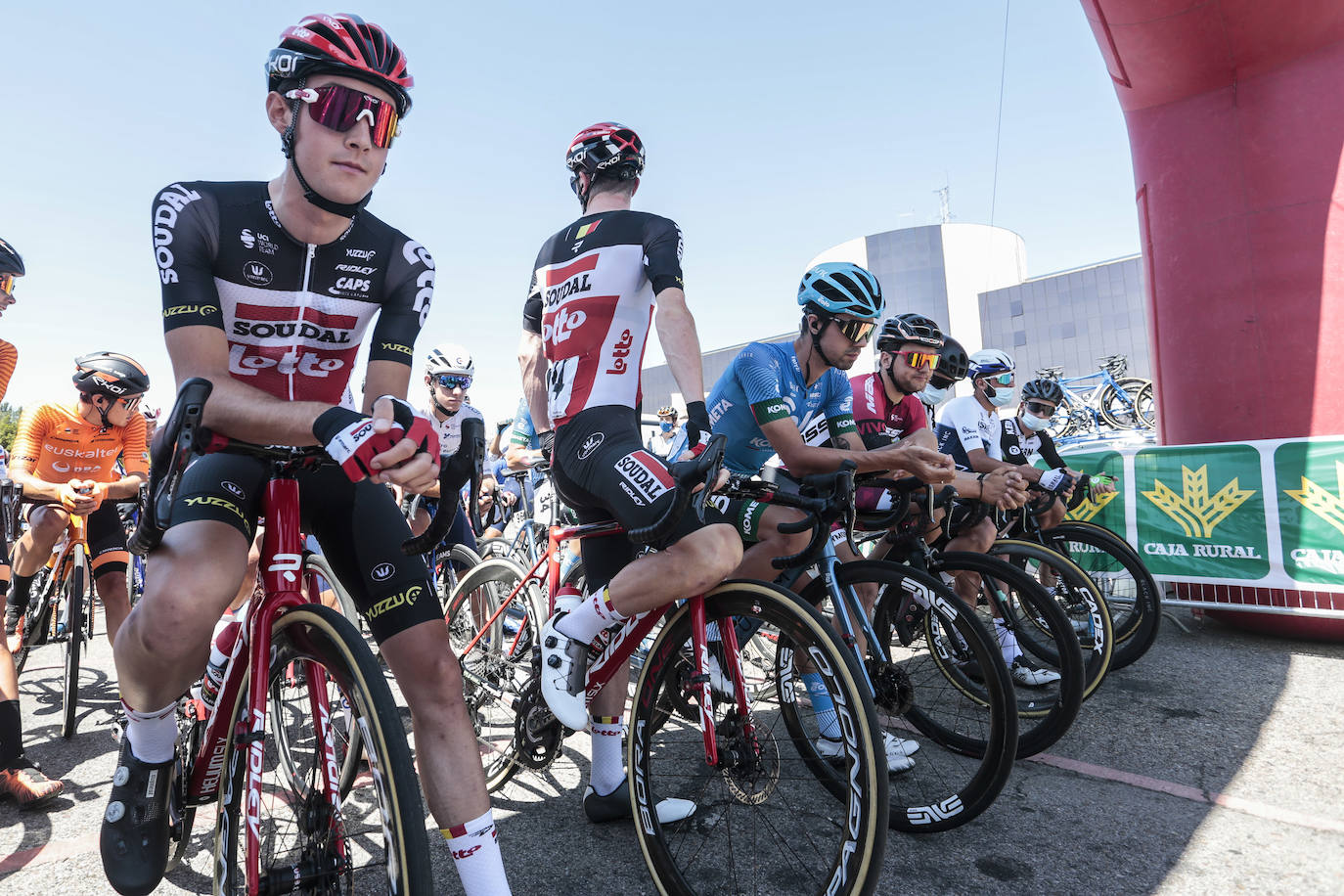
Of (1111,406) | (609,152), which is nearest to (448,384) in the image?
(609,152)

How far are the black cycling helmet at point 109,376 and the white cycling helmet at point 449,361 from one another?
2.02m

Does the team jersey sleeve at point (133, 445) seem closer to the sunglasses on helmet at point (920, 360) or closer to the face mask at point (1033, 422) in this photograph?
the sunglasses on helmet at point (920, 360)

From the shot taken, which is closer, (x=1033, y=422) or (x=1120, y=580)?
(x=1120, y=580)

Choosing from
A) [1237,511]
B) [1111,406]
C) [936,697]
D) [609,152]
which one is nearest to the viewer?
[609,152]

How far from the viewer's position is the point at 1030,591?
3441 mm

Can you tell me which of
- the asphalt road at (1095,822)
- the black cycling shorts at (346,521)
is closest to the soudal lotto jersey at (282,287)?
the black cycling shorts at (346,521)

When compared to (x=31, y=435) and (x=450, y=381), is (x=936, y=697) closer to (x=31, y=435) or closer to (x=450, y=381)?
(x=450, y=381)

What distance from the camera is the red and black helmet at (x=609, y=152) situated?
3.09 meters

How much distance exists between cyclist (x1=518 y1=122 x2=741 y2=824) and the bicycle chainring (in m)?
0.16

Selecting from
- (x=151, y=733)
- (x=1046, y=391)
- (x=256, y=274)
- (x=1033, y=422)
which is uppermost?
(x=256, y=274)

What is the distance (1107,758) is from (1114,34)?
5.87 metres

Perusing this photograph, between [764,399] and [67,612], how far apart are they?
4.66 metres

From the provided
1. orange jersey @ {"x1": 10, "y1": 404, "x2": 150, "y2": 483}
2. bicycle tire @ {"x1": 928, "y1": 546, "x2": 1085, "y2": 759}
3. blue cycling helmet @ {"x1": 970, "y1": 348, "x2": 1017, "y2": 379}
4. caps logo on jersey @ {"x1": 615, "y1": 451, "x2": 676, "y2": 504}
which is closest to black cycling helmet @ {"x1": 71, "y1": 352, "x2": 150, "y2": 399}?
orange jersey @ {"x1": 10, "y1": 404, "x2": 150, "y2": 483}

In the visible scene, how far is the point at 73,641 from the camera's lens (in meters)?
4.29
